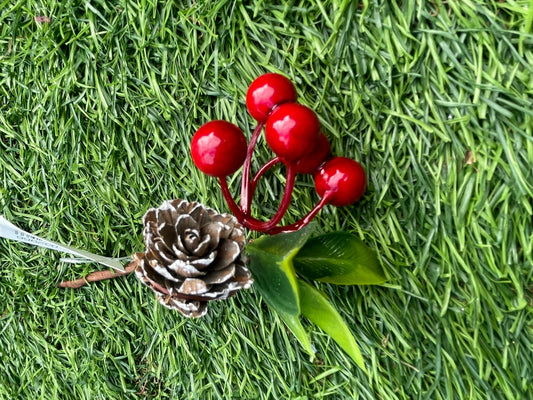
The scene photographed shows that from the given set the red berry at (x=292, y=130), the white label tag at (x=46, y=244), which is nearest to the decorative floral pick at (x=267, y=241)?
the red berry at (x=292, y=130)

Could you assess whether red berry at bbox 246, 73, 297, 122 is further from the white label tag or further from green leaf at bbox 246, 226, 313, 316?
the white label tag

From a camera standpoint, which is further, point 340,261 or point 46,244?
point 46,244

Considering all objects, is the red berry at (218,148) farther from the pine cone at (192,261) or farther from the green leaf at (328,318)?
the green leaf at (328,318)

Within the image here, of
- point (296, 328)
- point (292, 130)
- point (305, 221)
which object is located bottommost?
point (296, 328)

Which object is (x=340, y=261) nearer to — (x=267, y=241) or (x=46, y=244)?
(x=267, y=241)

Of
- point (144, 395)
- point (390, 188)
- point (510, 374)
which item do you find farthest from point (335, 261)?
point (144, 395)

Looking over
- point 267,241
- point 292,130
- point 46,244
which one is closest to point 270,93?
point 292,130
